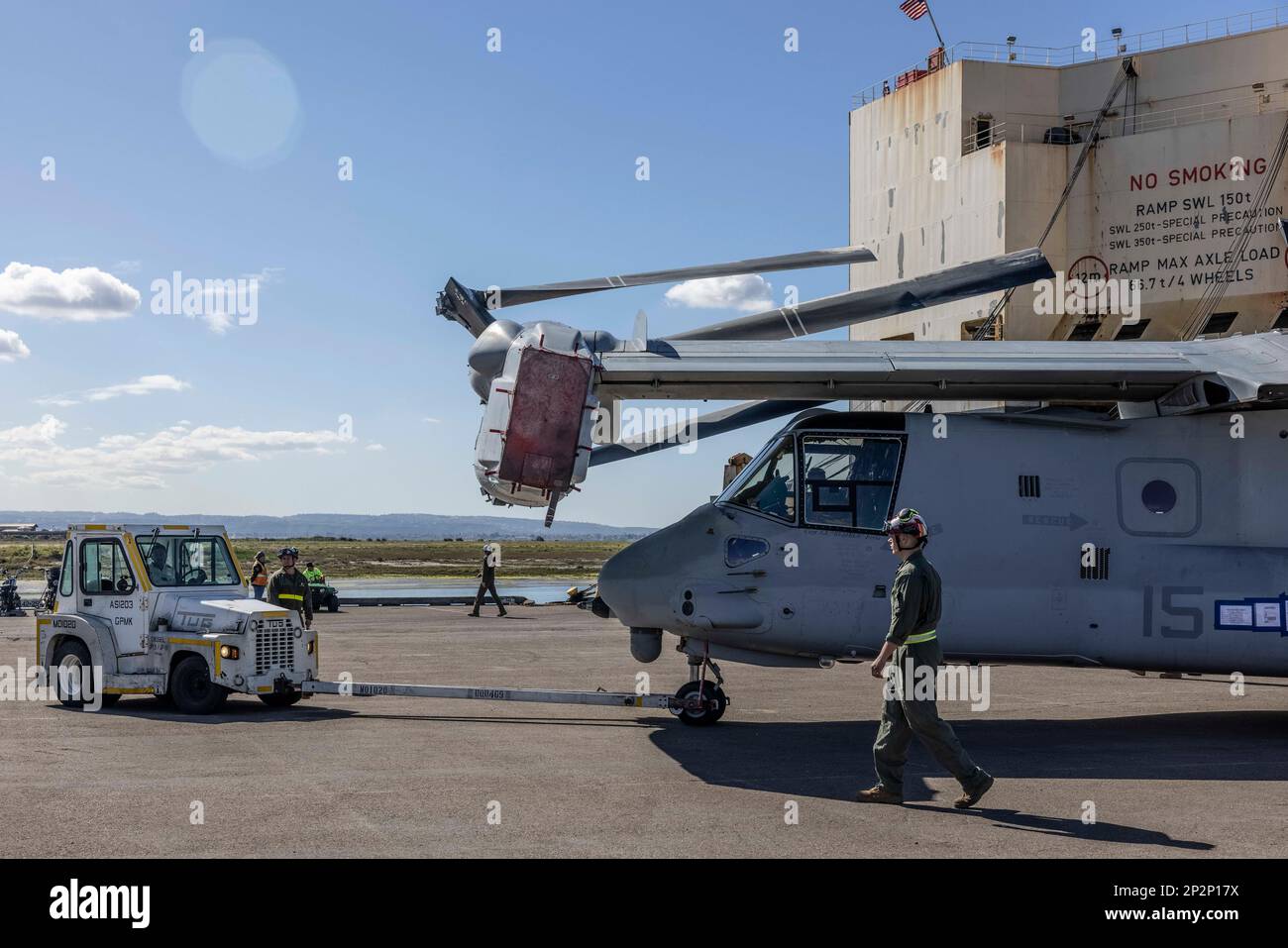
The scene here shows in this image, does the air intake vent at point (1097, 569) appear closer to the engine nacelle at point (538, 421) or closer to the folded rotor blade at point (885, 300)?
the folded rotor blade at point (885, 300)

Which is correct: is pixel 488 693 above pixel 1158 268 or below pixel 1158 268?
below

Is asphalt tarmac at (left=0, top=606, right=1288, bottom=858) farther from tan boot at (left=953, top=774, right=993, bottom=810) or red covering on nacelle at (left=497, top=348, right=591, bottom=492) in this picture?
red covering on nacelle at (left=497, top=348, right=591, bottom=492)

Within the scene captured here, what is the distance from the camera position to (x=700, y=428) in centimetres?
1422

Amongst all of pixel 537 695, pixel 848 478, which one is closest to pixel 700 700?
pixel 537 695

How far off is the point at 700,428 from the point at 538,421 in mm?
4533

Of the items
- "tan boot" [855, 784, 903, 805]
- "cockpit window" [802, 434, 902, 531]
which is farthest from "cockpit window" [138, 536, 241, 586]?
"tan boot" [855, 784, 903, 805]

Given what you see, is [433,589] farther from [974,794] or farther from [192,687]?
[974,794]

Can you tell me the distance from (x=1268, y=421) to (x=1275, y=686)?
23.4 feet

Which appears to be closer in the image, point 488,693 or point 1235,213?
point 488,693

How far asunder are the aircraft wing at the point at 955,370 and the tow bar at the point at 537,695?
3.32m

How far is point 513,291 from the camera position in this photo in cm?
1099

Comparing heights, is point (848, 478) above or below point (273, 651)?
above
